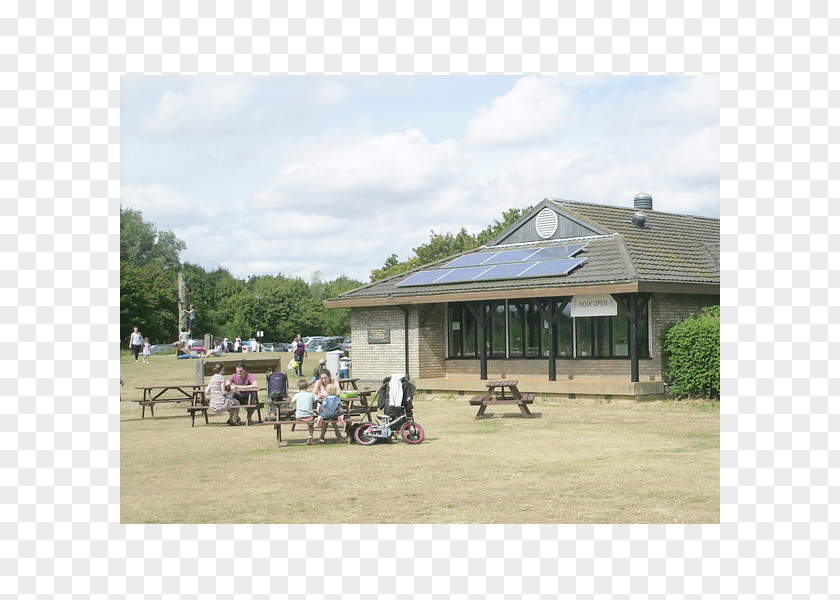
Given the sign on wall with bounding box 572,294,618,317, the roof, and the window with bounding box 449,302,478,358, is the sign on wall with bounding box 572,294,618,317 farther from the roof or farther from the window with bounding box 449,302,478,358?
the window with bounding box 449,302,478,358

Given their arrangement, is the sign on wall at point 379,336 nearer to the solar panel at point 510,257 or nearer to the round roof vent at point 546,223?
the solar panel at point 510,257

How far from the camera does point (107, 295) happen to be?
315 inches

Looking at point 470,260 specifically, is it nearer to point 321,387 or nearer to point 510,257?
point 510,257

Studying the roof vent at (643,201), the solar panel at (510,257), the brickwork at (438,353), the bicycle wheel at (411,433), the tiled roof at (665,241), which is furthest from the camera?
the roof vent at (643,201)

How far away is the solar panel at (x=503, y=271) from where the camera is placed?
24.6 m

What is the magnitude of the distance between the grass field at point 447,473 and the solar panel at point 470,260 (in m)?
8.38

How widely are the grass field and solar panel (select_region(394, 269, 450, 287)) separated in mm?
7482

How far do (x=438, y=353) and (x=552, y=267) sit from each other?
4617 millimetres

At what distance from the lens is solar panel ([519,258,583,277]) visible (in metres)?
23.4

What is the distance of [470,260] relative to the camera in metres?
28.0

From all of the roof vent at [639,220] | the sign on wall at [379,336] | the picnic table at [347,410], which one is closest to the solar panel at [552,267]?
the roof vent at [639,220]

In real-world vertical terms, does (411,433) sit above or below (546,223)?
below

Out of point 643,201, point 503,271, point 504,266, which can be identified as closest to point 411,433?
point 503,271

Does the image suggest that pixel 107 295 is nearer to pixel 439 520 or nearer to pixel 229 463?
pixel 439 520
